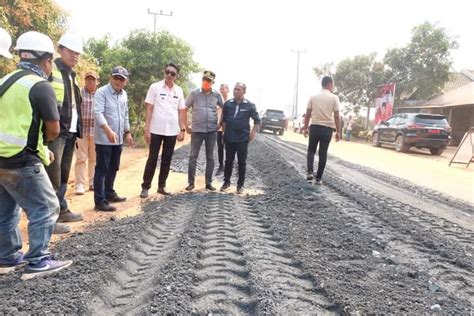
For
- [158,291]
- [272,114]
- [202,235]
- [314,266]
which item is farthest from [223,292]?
[272,114]

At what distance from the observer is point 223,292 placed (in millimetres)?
2705

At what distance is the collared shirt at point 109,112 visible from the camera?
5.13m

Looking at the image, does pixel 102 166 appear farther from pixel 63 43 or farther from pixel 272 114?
pixel 272 114

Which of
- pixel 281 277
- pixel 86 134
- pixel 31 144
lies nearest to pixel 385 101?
pixel 86 134

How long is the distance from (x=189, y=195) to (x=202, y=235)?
6.89 ft

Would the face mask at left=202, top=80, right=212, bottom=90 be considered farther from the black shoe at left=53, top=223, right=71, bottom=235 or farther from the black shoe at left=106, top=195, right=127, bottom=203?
the black shoe at left=53, top=223, right=71, bottom=235

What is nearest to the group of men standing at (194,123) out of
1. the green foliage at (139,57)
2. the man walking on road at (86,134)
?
the man walking on road at (86,134)

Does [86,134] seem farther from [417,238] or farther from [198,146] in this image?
[417,238]

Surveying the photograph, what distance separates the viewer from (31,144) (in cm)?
296

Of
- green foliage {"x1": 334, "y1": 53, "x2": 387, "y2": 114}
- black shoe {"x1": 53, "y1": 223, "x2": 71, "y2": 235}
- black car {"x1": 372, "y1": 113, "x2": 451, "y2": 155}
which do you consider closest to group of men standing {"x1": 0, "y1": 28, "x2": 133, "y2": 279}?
black shoe {"x1": 53, "y1": 223, "x2": 71, "y2": 235}

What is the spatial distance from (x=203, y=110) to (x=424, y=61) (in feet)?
80.3

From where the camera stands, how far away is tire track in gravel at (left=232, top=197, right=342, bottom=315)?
2541 millimetres

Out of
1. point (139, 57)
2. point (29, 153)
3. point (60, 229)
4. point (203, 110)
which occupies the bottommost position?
point (60, 229)

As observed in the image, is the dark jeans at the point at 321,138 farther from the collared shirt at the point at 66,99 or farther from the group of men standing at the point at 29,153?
the group of men standing at the point at 29,153
